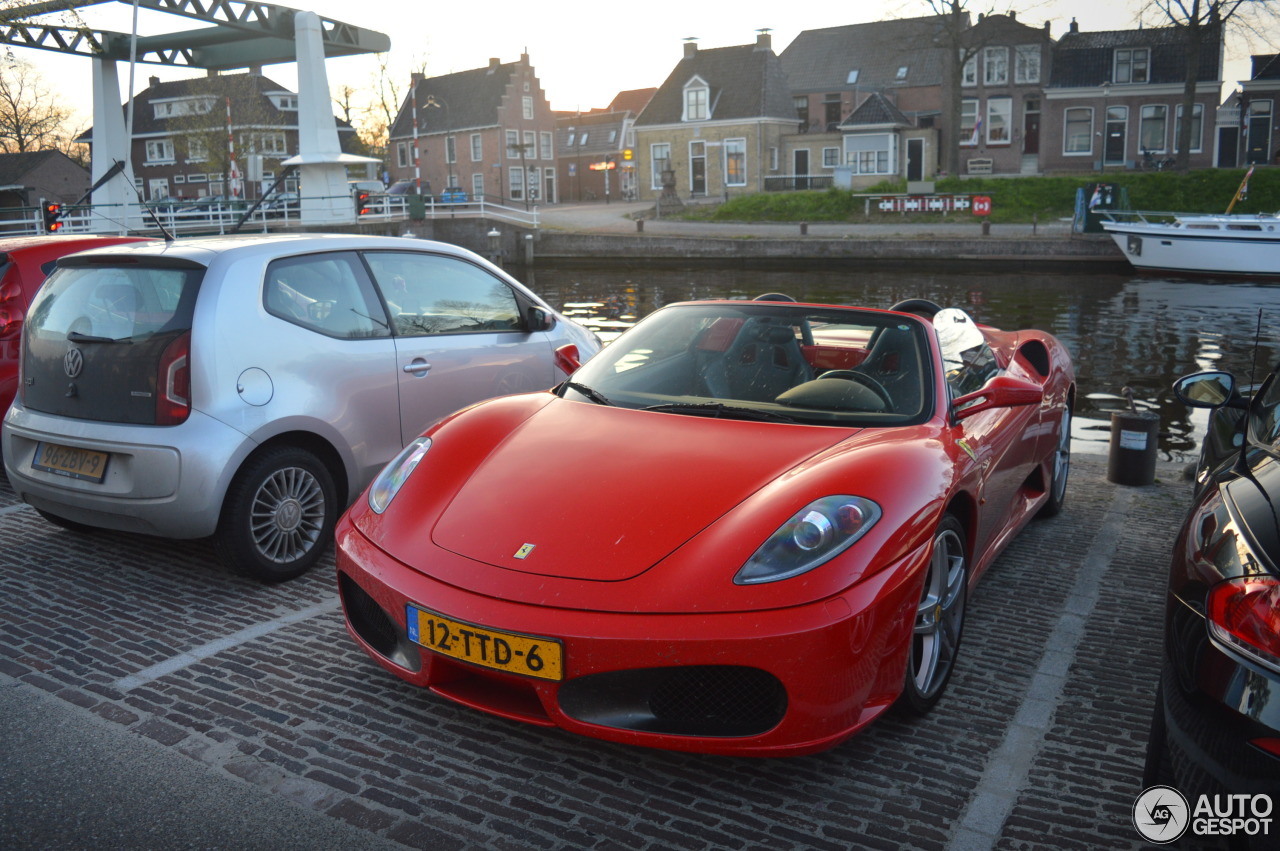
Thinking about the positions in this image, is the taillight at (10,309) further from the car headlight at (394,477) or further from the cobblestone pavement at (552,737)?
the car headlight at (394,477)

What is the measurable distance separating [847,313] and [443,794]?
2516mm

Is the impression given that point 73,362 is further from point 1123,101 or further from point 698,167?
point 1123,101

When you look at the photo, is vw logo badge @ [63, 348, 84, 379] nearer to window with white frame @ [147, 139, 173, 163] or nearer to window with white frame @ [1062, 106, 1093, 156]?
window with white frame @ [1062, 106, 1093, 156]

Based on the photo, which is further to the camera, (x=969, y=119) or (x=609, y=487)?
(x=969, y=119)

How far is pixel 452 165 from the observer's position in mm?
68312

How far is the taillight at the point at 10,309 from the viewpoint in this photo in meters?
6.29

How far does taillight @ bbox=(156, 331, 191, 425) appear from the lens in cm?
441

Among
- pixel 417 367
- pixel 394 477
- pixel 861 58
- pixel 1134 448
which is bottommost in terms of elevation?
pixel 1134 448

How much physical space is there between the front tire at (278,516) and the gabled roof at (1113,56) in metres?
53.5

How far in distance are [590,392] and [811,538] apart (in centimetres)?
150

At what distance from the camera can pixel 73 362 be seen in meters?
4.66

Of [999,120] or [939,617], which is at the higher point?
[999,120]

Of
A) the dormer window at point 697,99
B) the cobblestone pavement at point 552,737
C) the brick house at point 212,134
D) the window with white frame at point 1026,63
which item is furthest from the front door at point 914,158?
the cobblestone pavement at point 552,737

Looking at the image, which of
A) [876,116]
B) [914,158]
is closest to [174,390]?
[876,116]
